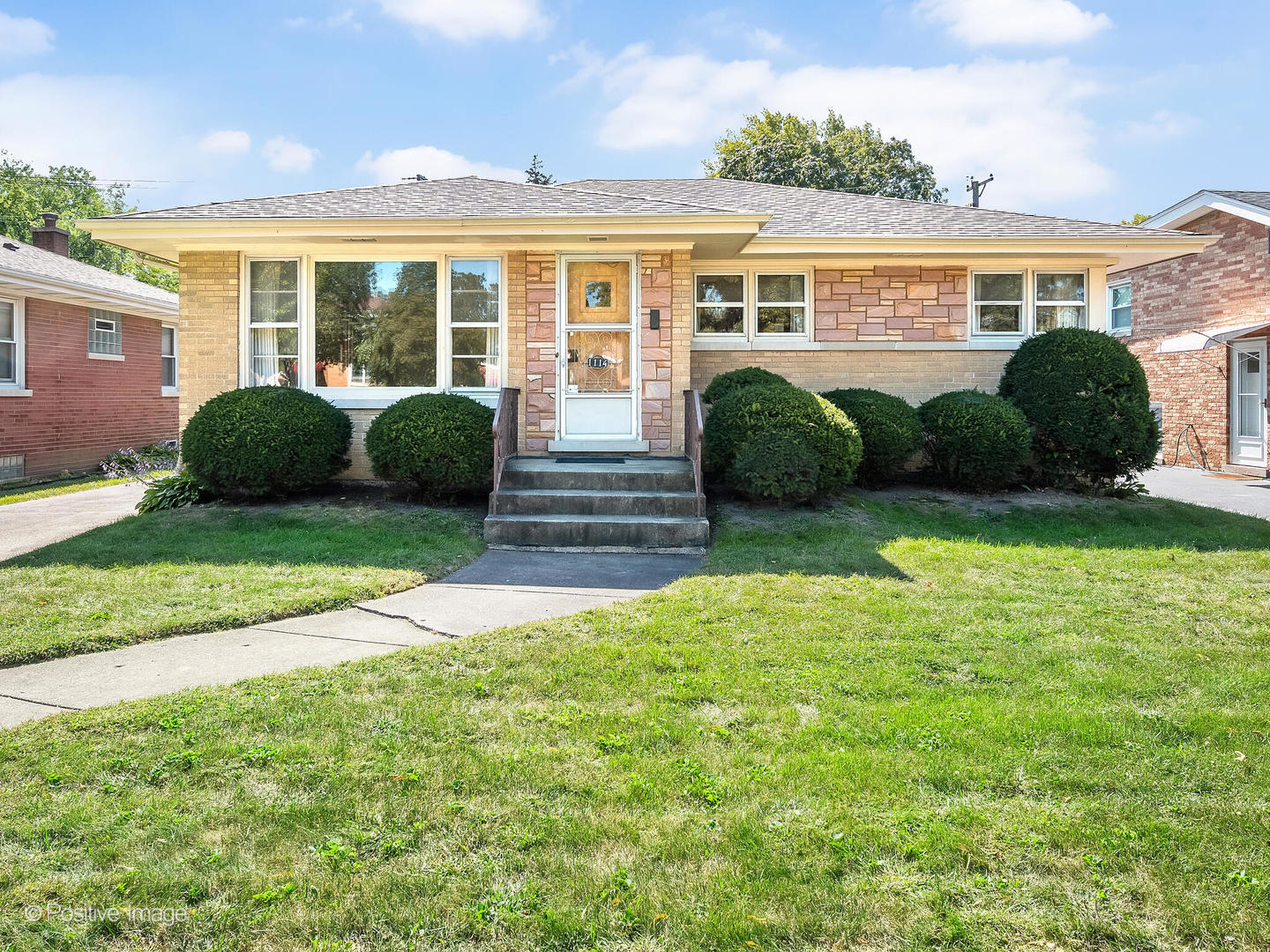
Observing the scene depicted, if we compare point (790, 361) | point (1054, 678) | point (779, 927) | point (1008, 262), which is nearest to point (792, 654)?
point (1054, 678)

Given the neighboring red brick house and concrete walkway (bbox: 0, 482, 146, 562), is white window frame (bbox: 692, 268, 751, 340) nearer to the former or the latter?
concrete walkway (bbox: 0, 482, 146, 562)

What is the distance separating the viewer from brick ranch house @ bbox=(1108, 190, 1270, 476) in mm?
15562

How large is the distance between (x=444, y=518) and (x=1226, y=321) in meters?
16.7

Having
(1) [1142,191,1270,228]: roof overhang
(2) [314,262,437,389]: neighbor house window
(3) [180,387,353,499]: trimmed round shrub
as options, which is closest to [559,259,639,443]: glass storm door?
(2) [314,262,437,389]: neighbor house window

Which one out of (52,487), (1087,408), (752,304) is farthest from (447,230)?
(52,487)

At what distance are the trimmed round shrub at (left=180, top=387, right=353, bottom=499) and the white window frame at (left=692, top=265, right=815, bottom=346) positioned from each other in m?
5.41

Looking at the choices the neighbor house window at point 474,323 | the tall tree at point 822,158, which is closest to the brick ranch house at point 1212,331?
the neighbor house window at point 474,323

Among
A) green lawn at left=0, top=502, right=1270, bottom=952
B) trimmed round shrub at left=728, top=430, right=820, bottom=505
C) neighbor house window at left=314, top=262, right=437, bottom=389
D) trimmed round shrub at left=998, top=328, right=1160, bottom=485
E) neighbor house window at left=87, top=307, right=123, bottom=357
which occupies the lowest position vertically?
green lawn at left=0, top=502, right=1270, bottom=952

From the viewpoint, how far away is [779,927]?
2.19m

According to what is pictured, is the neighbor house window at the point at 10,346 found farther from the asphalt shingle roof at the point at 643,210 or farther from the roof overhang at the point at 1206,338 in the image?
the roof overhang at the point at 1206,338

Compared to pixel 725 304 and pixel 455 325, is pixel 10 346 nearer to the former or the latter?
pixel 455 325

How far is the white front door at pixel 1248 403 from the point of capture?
15.5 metres

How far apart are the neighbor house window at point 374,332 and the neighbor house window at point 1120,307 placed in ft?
56.6

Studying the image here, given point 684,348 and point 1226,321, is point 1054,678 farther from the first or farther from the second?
point 1226,321
